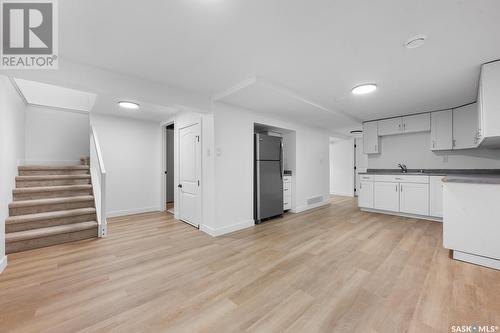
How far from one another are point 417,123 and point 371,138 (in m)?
0.95

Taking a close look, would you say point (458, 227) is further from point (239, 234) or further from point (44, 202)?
point (44, 202)

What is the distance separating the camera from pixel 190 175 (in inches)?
157

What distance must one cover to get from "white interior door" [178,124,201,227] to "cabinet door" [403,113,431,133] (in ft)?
15.2

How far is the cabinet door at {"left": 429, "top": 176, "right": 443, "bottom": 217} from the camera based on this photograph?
3.96 metres

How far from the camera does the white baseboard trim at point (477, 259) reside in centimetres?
220

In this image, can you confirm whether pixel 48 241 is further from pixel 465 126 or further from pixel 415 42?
pixel 465 126

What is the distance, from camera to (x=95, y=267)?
2273 millimetres

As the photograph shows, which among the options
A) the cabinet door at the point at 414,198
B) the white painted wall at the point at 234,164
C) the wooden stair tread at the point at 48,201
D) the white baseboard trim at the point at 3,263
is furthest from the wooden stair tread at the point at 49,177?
the cabinet door at the point at 414,198

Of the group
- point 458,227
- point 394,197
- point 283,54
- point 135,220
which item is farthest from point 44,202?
point 394,197

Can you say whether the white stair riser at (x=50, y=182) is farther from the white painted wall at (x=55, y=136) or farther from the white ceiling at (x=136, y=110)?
the white ceiling at (x=136, y=110)

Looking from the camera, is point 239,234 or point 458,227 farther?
point 239,234

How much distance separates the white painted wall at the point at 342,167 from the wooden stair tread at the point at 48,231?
7.63m

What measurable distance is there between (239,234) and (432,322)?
97.0 inches

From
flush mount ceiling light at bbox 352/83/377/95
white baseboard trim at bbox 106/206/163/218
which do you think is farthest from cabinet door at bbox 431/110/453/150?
white baseboard trim at bbox 106/206/163/218
